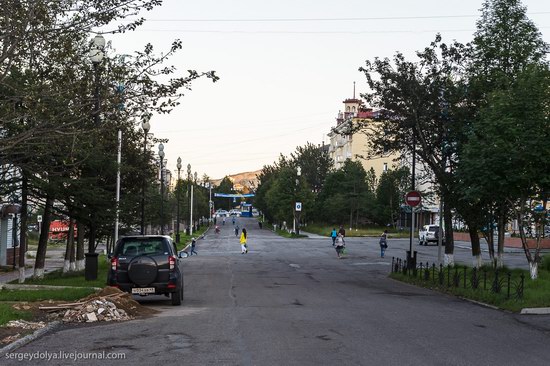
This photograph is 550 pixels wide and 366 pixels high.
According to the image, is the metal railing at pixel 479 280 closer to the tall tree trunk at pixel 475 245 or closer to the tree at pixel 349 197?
the tall tree trunk at pixel 475 245

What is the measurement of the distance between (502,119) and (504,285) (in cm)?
473

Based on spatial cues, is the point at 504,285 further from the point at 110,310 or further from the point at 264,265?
the point at 264,265

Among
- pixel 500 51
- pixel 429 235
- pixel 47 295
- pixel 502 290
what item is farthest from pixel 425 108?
pixel 429 235

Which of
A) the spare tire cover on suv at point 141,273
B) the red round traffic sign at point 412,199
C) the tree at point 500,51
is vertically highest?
the tree at point 500,51

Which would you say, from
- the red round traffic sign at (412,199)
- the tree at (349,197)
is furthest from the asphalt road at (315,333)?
the tree at (349,197)

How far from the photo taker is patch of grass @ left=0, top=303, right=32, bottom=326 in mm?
12656

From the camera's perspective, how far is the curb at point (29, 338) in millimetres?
10144

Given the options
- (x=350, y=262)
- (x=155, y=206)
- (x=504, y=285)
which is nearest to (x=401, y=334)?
(x=504, y=285)

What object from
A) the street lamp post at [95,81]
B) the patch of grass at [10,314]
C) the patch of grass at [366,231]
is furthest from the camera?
the patch of grass at [366,231]

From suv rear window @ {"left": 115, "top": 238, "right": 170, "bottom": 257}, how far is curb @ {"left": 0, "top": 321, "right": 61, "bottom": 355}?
12.2 feet

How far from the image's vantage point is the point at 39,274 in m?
26.7
